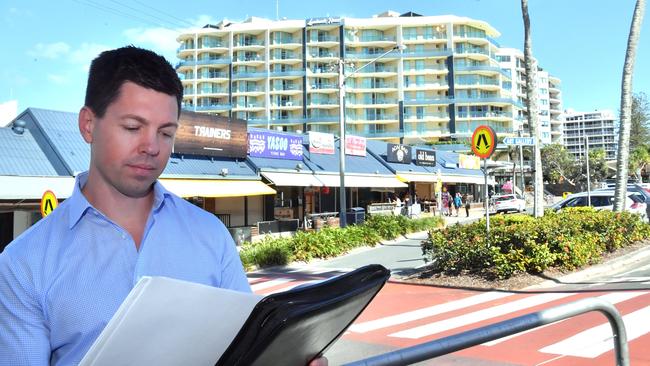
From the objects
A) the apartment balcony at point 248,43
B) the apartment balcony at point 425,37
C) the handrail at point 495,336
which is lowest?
the handrail at point 495,336

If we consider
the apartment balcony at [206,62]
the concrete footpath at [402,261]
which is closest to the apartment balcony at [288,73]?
the apartment balcony at [206,62]

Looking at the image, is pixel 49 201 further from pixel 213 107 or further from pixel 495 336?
pixel 213 107

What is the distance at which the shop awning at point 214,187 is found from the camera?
17.8 m

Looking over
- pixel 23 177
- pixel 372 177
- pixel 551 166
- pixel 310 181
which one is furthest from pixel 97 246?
pixel 551 166

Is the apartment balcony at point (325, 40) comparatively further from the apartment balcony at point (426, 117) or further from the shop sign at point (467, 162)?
the shop sign at point (467, 162)

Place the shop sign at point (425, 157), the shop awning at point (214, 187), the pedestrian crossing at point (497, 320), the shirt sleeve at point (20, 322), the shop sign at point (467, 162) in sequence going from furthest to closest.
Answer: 1. the shop sign at point (467, 162)
2. the shop sign at point (425, 157)
3. the shop awning at point (214, 187)
4. the pedestrian crossing at point (497, 320)
5. the shirt sleeve at point (20, 322)

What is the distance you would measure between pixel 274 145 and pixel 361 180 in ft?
19.0

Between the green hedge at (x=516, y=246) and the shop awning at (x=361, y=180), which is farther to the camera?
the shop awning at (x=361, y=180)

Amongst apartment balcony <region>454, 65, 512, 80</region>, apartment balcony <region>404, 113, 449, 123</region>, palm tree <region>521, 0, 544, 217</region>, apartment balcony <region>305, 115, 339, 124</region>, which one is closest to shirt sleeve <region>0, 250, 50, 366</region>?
palm tree <region>521, 0, 544, 217</region>

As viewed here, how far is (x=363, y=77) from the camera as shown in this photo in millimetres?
83875

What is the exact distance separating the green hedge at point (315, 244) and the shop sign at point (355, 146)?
432 inches

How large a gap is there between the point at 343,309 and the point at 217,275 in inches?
20.4

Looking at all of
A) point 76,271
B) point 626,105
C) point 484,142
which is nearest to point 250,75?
point 626,105

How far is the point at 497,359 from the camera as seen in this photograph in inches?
209
